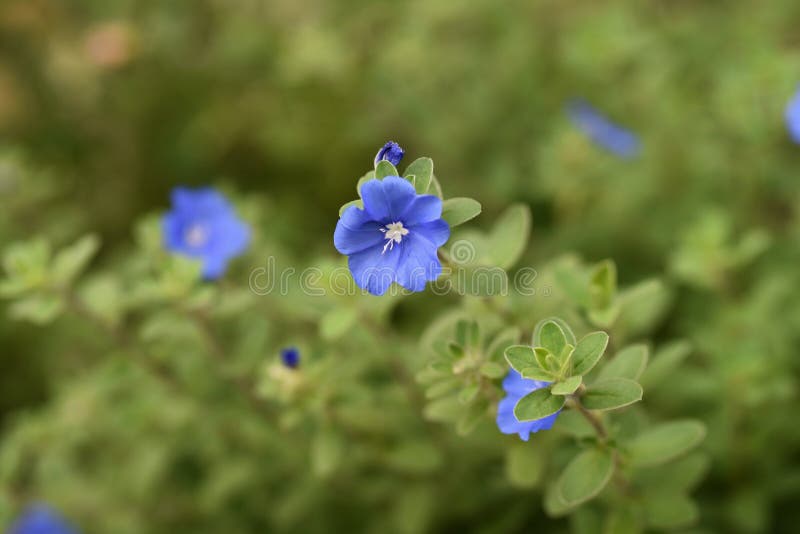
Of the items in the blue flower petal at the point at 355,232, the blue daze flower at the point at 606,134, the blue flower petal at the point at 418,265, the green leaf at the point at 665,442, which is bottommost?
the green leaf at the point at 665,442

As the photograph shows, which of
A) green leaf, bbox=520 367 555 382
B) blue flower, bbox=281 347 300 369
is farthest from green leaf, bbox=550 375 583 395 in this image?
blue flower, bbox=281 347 300 369

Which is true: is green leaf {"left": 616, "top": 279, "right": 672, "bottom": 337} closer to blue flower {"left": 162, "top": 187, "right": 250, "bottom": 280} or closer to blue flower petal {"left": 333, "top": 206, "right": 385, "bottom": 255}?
blue flower petal {"left": 333, "top": 206, "right": 385, "bottom": 255}

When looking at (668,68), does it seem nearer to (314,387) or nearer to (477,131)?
(477,131)

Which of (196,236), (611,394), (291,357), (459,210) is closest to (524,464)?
(611,394)

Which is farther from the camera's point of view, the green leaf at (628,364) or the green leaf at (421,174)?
the green leaf at (628,364)

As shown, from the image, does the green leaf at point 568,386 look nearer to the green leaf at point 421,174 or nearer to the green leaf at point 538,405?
the green leaf at point 538,405

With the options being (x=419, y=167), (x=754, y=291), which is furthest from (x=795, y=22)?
(x=419, y=167)

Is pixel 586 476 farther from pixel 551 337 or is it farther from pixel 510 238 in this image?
pixel 510 238

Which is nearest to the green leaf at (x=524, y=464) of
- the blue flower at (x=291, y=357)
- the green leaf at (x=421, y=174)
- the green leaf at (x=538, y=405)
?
the green leaf at (x=538, y=405)
